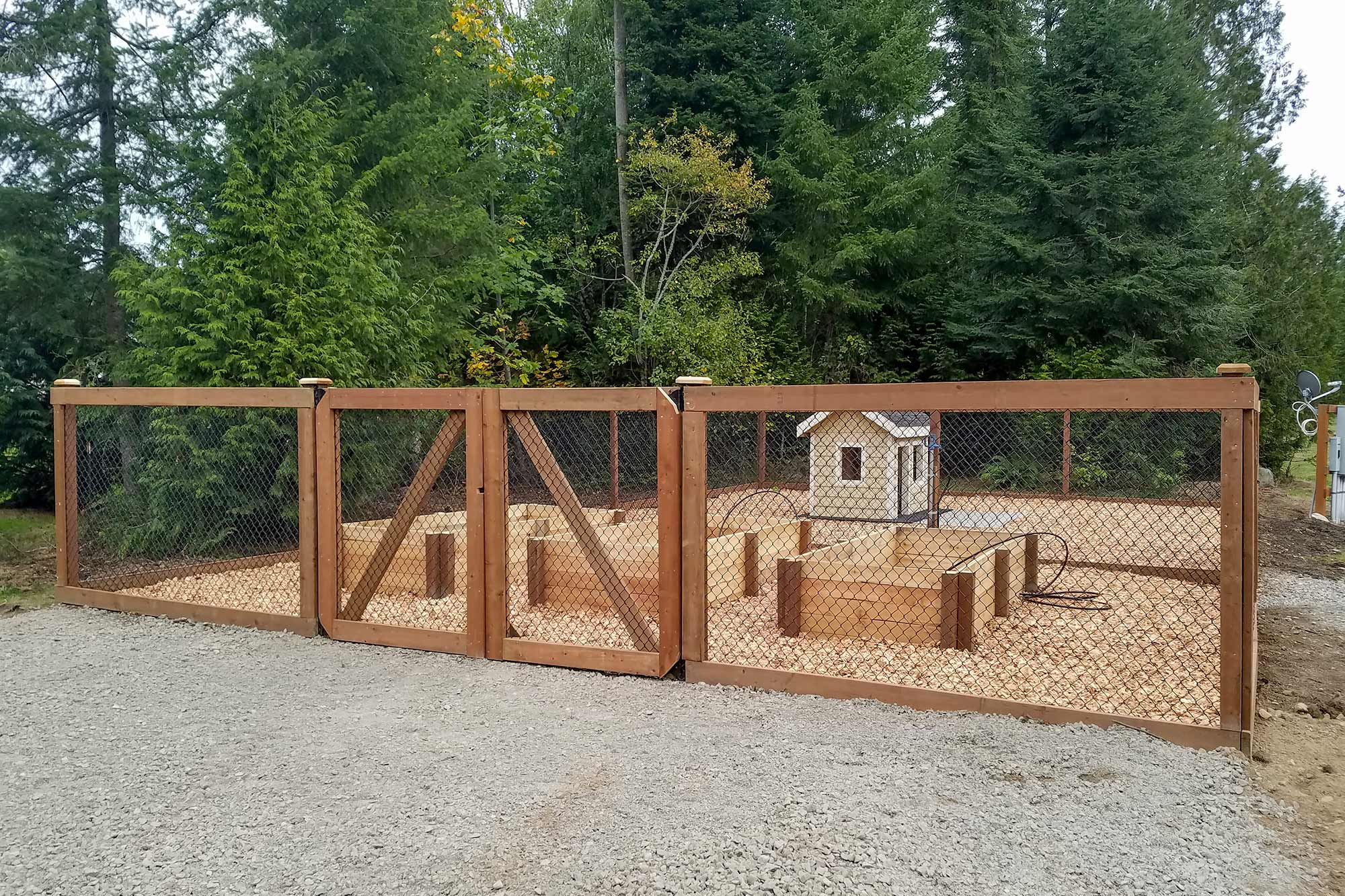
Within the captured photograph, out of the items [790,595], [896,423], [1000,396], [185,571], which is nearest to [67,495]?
[185,571]

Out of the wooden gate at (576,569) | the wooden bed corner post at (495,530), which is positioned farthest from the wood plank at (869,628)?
the wooden bed corner post at (495,530)

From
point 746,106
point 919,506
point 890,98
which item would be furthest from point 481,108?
point 919,506

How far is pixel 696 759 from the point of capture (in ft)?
12.2

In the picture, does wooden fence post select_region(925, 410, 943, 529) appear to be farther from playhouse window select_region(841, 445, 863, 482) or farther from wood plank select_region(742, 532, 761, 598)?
wood plank select_region(742, 532, 761, 598)

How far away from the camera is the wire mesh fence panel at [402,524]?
18.6ft

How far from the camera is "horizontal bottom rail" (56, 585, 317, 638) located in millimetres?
6039

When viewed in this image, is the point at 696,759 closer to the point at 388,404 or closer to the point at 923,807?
the point at 923,807

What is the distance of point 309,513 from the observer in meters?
5.91

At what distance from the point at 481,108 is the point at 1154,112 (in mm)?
11601

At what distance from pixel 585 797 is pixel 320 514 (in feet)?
10.8

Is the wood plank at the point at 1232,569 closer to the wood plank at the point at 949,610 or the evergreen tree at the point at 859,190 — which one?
the wood plank at the point at 949,610

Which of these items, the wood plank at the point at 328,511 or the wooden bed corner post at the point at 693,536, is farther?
the wood plank at the point at 328,511

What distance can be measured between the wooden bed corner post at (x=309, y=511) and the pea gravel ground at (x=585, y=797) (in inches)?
42.7

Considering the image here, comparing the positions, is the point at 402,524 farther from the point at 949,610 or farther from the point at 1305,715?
the point at 1305,715
